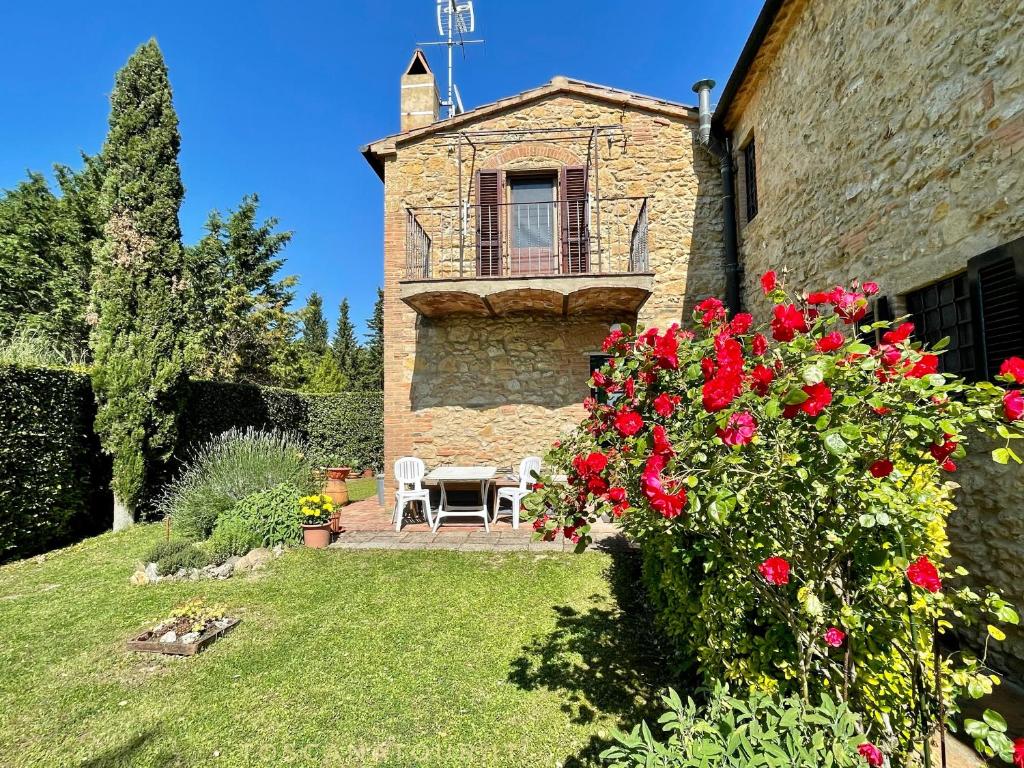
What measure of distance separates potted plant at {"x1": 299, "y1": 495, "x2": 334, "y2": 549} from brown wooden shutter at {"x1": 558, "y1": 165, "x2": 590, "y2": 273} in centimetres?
581

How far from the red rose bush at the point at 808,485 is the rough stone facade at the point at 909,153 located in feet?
6.02

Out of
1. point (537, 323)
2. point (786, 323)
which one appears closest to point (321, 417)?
point (537, 323)

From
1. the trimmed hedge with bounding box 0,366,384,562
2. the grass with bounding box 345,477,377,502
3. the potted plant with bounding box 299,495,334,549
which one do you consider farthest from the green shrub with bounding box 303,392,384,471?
the potted plant with bounding box 299,495,334,549

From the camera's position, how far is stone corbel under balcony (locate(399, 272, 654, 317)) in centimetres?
724

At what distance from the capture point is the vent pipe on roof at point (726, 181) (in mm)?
7852

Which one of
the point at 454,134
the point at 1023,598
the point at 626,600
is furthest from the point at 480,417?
the point at 1023,598

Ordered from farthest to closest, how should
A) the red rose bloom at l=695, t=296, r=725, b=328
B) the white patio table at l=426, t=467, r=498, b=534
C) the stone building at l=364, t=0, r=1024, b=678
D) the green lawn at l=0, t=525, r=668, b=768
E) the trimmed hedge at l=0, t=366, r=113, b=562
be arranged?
1. the white patio table at l=426, t=467, r=498, b=534
2. the trimmed hedge at l=0, t=366, r=113, b=562
3. the stone building at l=364, t=0, r=1024, b=678
4. the green lawn at l=0, t=525, r=668, b=768
5. the red rose bloom at l=695, t=296, r=725, b=328

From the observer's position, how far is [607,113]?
28.5 ft

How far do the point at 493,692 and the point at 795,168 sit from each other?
653cm

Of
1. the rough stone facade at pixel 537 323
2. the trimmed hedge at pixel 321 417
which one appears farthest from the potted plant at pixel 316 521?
Result: the trimmed hedge at pixel 321 417

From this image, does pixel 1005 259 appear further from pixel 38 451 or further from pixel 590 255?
pixel 38 451

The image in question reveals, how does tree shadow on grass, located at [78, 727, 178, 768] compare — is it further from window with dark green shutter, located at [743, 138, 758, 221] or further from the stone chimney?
the stone chimney

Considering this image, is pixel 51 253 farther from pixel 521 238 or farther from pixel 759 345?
pixel 759 345

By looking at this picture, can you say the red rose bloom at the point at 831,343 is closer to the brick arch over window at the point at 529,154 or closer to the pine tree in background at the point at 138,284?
the brick arch over window at the point at 529,154
